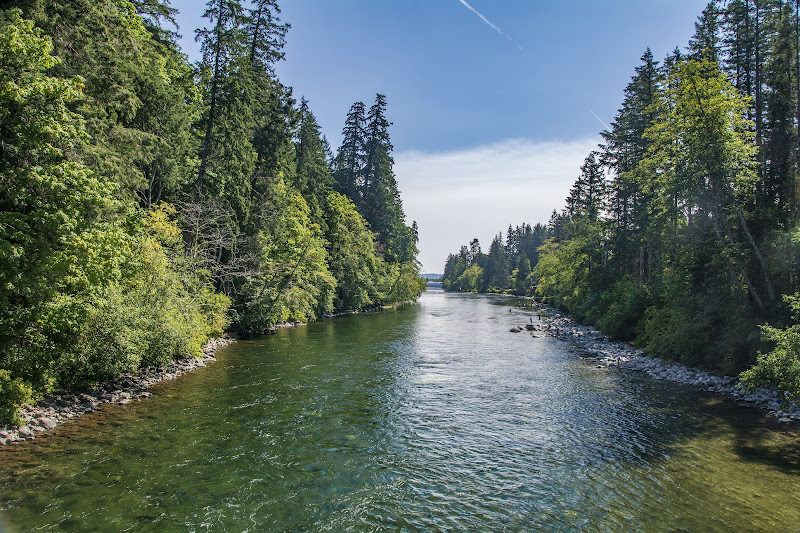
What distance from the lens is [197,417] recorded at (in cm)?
1279

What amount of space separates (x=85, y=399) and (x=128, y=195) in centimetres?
815

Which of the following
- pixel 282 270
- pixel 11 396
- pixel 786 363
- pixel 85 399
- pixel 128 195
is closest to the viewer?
pixel 11 396

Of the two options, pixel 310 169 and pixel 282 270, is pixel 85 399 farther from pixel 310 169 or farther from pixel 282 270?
pixel 310 169

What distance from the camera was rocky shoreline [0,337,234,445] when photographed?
1071 centimetres

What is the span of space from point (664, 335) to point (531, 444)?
1456 cm

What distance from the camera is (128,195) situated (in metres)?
17.1

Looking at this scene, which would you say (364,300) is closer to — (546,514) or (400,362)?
(400,362)

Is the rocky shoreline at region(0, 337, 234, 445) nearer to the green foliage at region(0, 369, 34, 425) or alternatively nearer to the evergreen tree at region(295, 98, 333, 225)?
the green foliage at region(0, 369, 34, 425)

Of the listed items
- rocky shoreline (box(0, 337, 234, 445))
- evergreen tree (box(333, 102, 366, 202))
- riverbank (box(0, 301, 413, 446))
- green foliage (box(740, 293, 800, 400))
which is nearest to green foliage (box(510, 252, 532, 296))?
evergreen tree (box(333, 102, 366, 202))

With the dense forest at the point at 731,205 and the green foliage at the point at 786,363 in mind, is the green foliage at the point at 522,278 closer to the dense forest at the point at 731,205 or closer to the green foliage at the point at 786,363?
the dense forest at the point at 731,205

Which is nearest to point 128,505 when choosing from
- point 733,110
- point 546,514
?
point 546,514

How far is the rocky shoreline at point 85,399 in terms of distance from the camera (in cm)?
1071

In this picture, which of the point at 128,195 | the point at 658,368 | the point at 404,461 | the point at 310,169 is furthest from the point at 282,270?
the point at 658,368

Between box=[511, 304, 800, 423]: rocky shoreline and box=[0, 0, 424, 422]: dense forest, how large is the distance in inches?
825
